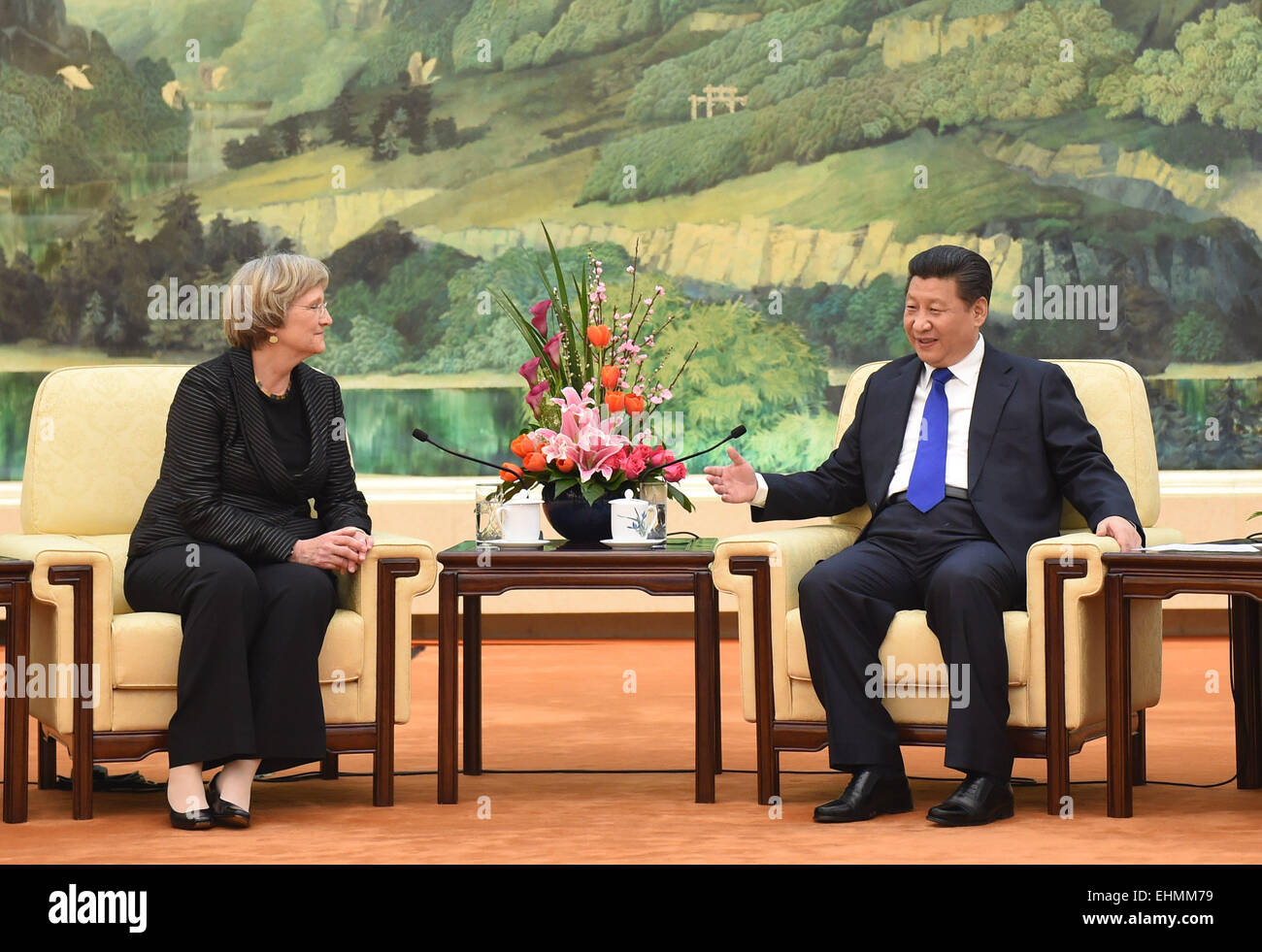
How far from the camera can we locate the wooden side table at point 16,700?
2986mm

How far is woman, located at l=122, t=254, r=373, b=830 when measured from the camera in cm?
299

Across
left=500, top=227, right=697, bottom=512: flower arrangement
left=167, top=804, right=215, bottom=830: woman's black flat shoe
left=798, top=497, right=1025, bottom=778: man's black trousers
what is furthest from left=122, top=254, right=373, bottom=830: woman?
left=798, top=497, right=1025, bottom=778: man's black trousers

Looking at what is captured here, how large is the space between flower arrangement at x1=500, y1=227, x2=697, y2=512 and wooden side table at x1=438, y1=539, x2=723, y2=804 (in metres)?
0.23

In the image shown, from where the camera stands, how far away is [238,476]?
10.6 ft

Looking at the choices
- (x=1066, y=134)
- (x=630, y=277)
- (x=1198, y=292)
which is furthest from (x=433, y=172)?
(x=1198, y=292)

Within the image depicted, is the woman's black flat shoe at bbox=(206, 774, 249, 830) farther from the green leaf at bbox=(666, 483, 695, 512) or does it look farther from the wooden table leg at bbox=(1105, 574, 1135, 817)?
the wooden table leg at bbox=(1105, 574, 1135, 817)

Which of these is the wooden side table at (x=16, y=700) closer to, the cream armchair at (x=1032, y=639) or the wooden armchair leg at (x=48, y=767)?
the wooden armchair leg at (x=48, y=767)

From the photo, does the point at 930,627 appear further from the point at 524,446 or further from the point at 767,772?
the point at 524,446

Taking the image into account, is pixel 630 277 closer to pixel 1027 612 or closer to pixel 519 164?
pixel 519 164

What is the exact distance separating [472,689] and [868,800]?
3.65 feet

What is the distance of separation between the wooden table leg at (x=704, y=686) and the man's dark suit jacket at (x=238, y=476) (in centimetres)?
69

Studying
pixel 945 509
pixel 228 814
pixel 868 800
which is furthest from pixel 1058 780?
pixel 228 814

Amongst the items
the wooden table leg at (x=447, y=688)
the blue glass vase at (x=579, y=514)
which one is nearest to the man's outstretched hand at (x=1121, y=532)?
the blue glass vase at (x=579, y=514)

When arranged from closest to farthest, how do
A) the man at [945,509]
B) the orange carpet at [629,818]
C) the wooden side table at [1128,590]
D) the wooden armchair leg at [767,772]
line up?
1. the orange carpet at [629,818]
2. the wooden side table at [1128,590]
3. the man at [945,509]
4. the wooden armchair leg at [767,772]
